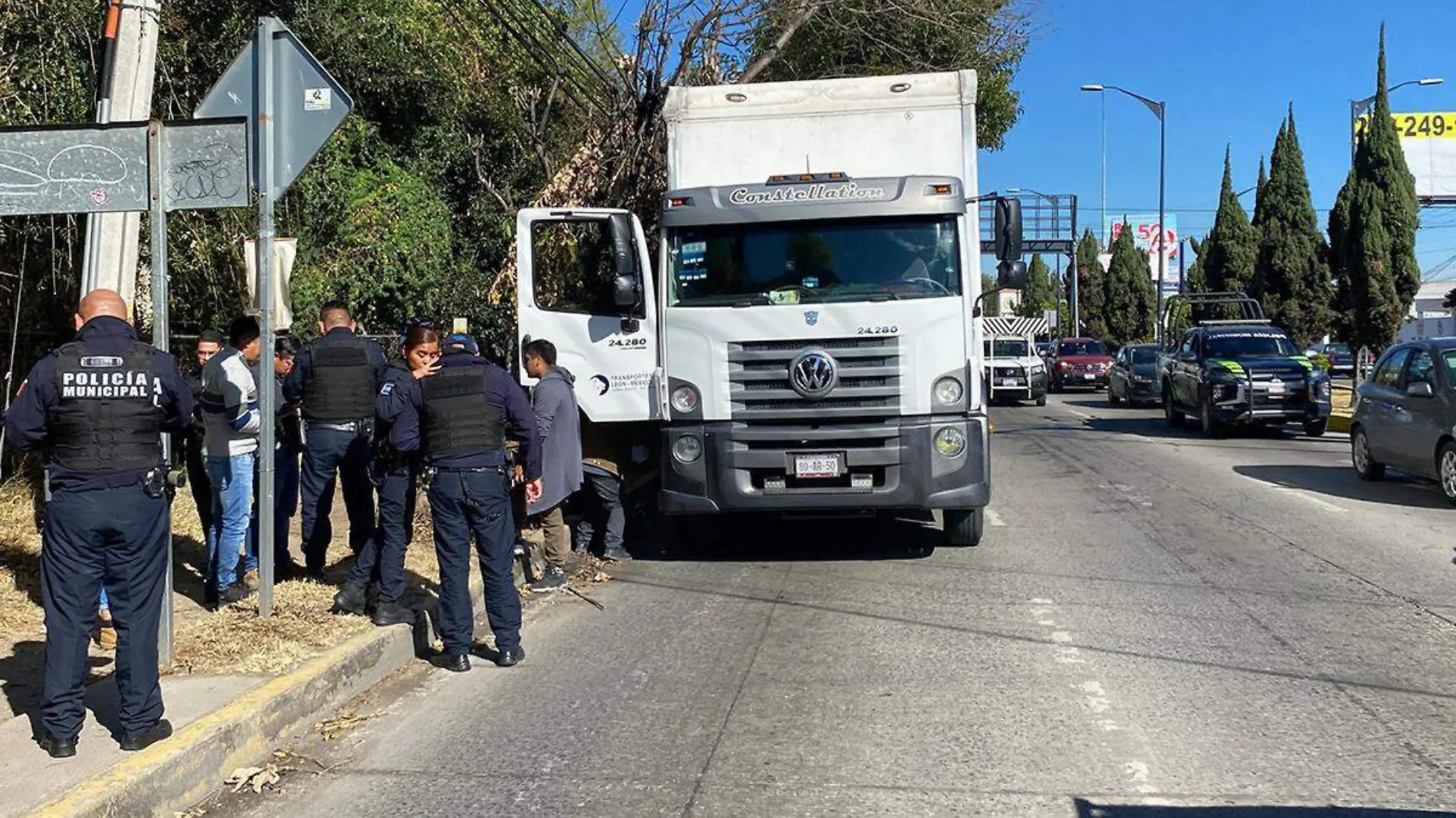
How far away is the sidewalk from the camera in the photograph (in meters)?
4.48

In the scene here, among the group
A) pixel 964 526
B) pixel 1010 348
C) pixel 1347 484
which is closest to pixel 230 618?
pixel 964 526

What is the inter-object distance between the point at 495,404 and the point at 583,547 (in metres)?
3.86

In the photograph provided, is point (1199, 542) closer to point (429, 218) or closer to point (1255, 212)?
point (429, 218)

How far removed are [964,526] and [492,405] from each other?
186 inches

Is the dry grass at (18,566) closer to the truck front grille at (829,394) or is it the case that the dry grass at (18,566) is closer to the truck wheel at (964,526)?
the truck front grille at (829,394)

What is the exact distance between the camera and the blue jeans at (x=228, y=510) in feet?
24.3

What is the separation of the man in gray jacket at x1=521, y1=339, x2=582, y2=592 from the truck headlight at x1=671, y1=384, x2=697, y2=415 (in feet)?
2.50

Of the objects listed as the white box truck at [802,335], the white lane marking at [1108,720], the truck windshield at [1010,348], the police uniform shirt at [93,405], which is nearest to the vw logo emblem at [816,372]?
the white box truck at [802,335]

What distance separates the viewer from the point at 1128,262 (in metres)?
68.5

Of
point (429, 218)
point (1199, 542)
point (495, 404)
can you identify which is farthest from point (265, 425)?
point (429, 218)

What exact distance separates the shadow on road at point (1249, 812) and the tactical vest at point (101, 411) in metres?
3.84

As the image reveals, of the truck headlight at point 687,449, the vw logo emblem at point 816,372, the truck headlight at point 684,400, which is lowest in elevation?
the truck headlight at point 687,449

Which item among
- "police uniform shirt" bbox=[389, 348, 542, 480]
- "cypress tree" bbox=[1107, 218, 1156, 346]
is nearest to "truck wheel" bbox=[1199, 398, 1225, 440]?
"police uniform shirt" bbox=[389, 348, 542, 480]

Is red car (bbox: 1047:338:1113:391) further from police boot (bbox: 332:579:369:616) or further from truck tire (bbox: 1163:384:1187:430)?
police boot (bbox: 332:579:369:616)
